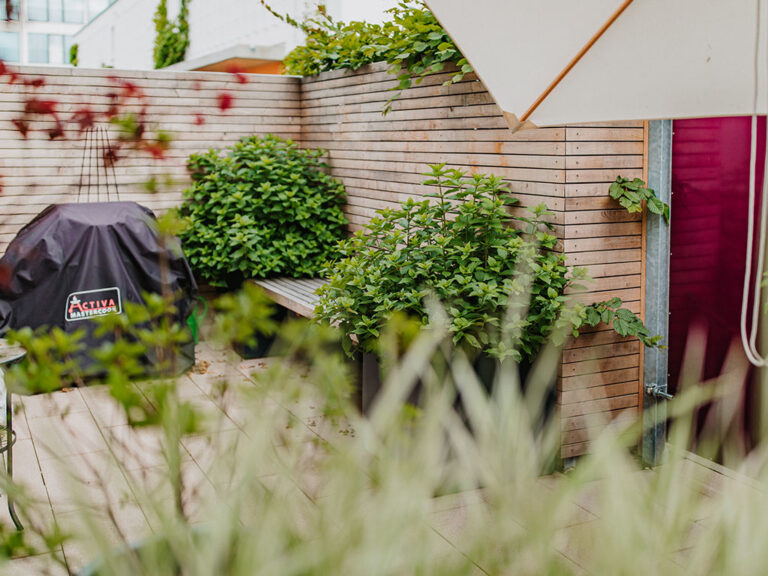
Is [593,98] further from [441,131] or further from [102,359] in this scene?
[441,131]

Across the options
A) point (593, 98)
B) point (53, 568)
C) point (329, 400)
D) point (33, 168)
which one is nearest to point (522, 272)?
point (593, 98)

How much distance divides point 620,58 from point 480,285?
1958 millimetres

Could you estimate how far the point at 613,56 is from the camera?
2064mm

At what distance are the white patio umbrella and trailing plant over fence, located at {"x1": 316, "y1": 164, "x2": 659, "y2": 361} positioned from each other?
→ 5.05 feet

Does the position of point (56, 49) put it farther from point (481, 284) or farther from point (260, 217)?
point (481, 284)

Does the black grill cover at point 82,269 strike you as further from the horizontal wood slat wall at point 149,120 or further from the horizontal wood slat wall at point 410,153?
the horizontal wood slat wall at point 149,120

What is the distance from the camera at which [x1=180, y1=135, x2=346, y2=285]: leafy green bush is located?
6375 mm

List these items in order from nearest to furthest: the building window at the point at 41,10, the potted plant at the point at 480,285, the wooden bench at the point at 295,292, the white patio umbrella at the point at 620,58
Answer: the white patio umbrella at the point at 620,58
the potted plant at the point at 480,285
the wooden bench at the point at 295,292
the building window at the point at 41,10

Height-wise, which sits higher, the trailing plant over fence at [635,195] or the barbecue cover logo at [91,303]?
the trailing plant over fence at [635,195]

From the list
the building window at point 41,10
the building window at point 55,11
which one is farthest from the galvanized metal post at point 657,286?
the building window at point 55,11

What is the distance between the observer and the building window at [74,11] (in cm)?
3253

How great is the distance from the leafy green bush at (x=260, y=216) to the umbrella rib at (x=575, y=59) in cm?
424

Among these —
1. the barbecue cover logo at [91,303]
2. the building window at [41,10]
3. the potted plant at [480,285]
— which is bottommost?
the barbecue cover logo at [91,303]

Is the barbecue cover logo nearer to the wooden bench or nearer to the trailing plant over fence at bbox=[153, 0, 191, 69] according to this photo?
the wooden bench
